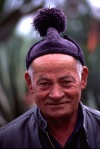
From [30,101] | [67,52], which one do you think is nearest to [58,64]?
[67,52]

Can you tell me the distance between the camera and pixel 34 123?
315 centimetres

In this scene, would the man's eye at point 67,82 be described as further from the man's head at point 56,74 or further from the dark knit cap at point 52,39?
the dark knit cap at point 52,39

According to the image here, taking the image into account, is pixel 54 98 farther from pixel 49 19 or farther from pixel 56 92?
pixel 49 19

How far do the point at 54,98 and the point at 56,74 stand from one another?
16cm

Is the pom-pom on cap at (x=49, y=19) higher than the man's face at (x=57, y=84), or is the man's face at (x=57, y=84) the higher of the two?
the pom-pom on cap at (x=49, y=19)

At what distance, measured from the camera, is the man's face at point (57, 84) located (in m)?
2.93

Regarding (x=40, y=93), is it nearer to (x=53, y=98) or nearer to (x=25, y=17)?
(x=53, y=98)

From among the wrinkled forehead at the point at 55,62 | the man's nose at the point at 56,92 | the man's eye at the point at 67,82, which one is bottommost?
the man's nose at the point at 56,92

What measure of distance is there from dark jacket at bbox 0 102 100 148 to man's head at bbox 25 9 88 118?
12 centimetres

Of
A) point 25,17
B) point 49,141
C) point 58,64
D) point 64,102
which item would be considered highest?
point 25,17

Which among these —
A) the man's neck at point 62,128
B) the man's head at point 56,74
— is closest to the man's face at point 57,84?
the man's head at point 56,74

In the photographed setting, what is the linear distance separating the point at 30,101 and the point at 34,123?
212 inches

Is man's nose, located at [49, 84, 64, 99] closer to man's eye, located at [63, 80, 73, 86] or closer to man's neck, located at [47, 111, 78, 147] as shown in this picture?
man's eye, located at [63, 80, 73, 86]

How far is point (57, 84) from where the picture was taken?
2.92 meters
